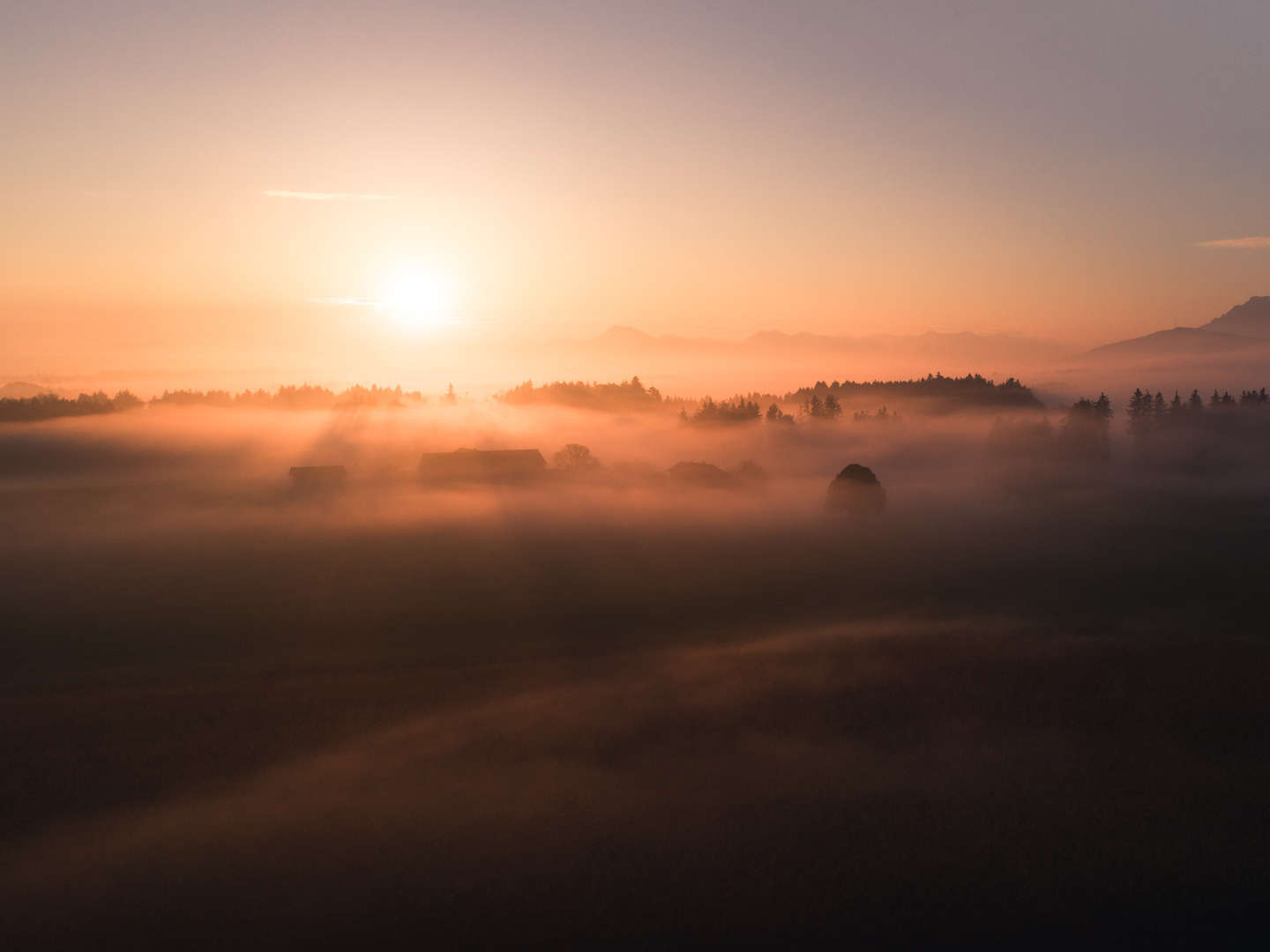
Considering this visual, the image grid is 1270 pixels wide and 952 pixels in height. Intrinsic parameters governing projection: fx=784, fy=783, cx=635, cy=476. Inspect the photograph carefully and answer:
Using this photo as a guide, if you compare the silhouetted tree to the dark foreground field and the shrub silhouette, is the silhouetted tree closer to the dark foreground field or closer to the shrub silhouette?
the shrub silhouette

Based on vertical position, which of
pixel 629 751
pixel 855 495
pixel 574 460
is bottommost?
pixel 629 751

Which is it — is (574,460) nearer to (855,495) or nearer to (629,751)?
(855,495)

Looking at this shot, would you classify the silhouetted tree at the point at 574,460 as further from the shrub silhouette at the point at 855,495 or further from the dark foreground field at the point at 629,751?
the dark foreground field at the point at 629,751

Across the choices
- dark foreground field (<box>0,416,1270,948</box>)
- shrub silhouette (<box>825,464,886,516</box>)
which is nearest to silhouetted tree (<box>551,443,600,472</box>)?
shrub silhouette (<box>825,464,886,516</box>)

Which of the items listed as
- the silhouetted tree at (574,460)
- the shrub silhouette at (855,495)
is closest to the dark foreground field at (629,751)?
the shrub silhouette at (855,495)

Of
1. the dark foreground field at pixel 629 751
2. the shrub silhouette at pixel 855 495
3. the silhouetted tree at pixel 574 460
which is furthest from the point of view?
the silhouetted tree at pixel 574 460

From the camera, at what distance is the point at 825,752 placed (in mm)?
32031

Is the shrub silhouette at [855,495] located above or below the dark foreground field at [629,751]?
above

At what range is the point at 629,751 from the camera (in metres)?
32.2

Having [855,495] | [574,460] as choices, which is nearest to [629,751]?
[855,495]

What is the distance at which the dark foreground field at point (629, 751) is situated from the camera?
23.0 metres

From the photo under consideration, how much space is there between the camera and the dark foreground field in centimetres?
2295

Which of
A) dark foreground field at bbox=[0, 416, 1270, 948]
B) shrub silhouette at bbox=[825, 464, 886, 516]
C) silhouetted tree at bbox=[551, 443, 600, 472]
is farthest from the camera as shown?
silhouetted tree at bbox=[551, 443, 600, 472]

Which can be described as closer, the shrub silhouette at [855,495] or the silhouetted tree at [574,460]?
the shrub silhouette at [855,495]
